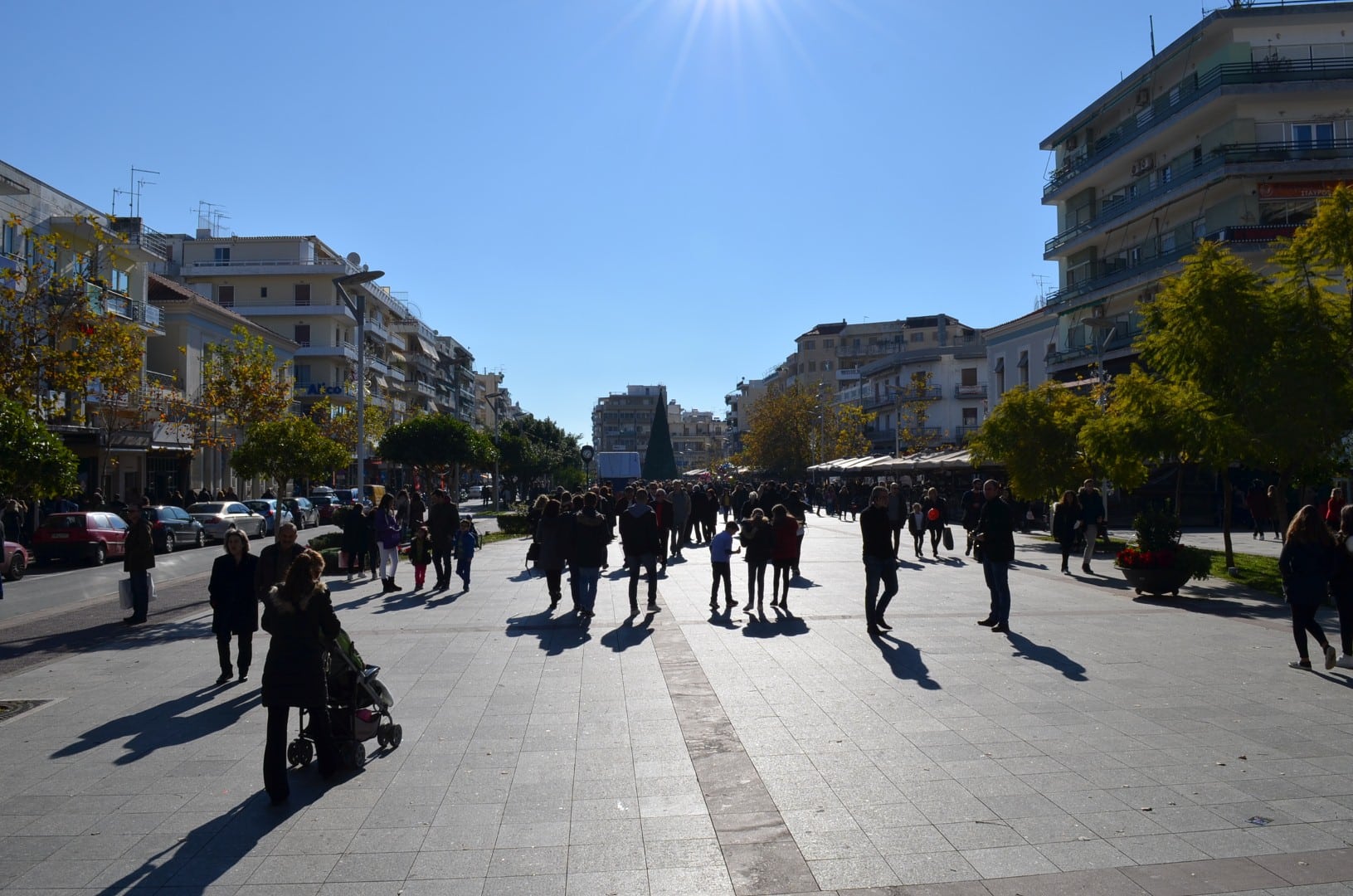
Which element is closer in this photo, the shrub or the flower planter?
the flower planter

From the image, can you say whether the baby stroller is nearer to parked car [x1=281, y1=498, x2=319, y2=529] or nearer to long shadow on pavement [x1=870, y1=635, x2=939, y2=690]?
long shadow on pavement [x1=870, y1=635, x2=939, y2=690]

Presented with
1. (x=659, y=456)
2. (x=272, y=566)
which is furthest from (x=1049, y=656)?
(x=659, y=456)

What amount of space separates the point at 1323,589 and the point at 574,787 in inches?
282

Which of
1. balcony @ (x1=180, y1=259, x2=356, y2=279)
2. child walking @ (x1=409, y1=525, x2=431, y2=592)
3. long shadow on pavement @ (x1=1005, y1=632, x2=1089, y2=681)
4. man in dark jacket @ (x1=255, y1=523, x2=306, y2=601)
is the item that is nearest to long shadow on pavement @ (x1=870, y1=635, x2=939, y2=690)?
long shadow on pavement @ (x1=1005, y1=632, x2=1089, y2=681)

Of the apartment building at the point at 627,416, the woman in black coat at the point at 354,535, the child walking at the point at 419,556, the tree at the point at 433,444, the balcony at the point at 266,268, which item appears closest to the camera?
the child walking at the point at 419,556

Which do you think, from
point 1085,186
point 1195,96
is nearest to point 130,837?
point 1195,96

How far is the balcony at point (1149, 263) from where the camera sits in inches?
1221

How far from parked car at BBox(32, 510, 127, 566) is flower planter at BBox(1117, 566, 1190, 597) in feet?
72.9

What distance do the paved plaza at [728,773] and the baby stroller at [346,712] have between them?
141 mm

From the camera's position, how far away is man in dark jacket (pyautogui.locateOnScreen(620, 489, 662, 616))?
13766mm

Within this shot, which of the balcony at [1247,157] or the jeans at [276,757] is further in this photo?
the balcony at [1247,157]

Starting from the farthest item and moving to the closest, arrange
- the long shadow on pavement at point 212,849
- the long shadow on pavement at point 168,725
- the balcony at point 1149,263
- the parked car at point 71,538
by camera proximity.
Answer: the balcony at point 1149,263 → the parked car at point 71,538 → the long shadow on pavement at point 168,725 → the long shadow on pavement at point 212,849

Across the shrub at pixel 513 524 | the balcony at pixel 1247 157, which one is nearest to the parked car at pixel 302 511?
the shrub at pixel 513 524

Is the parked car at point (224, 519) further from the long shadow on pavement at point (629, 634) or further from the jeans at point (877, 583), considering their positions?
the jeans at point (877, 583)
